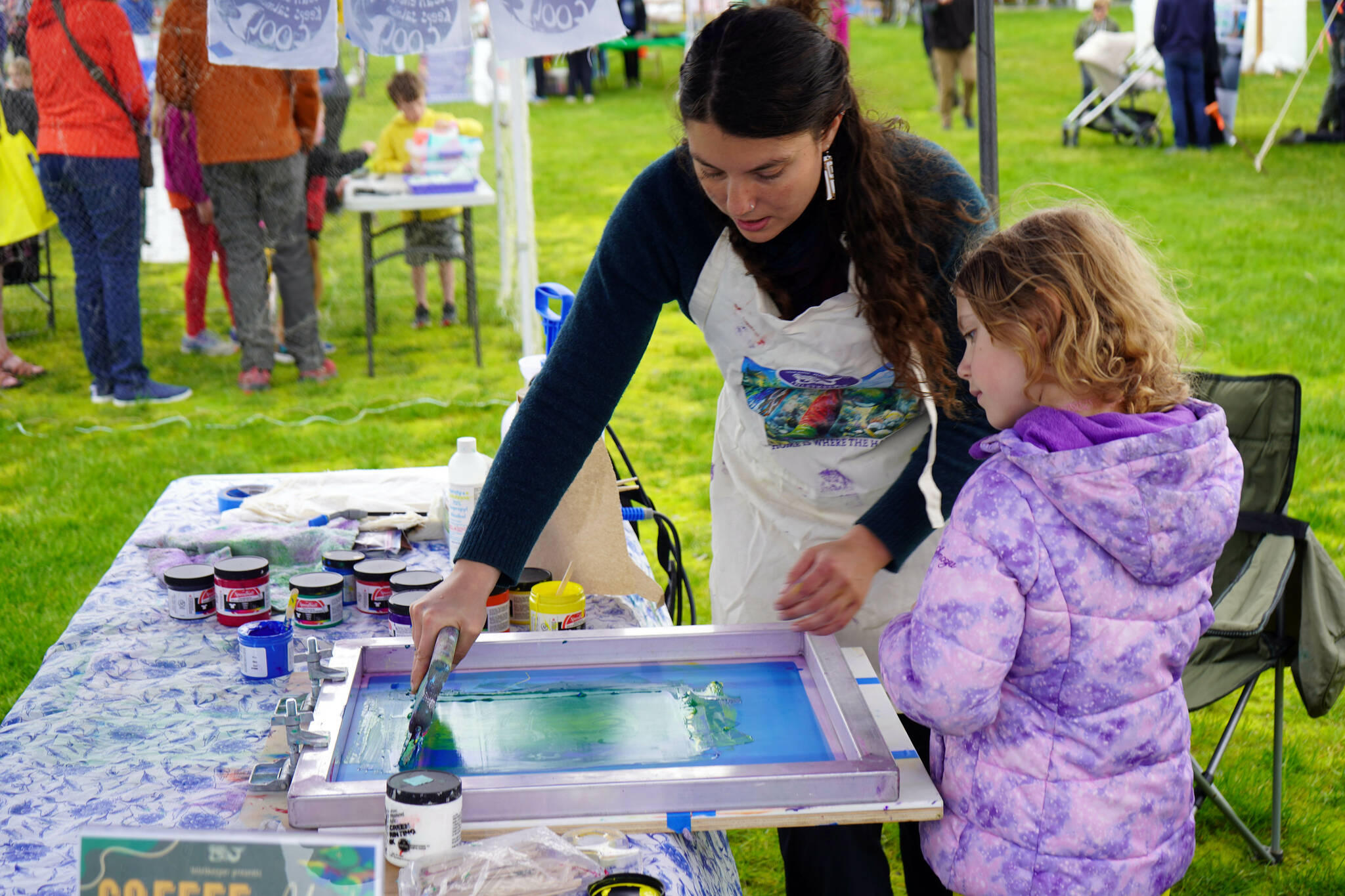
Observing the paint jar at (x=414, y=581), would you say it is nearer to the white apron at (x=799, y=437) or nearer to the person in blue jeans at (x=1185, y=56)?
the white apron at (x=799, y=437)

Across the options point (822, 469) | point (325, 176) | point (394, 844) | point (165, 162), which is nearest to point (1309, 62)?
point (325, 176)

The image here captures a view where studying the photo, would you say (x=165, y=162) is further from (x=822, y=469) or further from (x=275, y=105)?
(x=822, y=469)

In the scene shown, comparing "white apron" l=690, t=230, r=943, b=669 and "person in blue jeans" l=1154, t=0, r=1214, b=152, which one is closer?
"white apron" l=690, t=230, r=943, b=669

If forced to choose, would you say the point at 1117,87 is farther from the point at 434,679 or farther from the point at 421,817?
the point at 421,817

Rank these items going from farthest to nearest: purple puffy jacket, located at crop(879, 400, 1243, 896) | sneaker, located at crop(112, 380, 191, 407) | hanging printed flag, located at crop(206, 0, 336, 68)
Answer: sneaker, located at crop(112, 380, 191, 407) < hanging printed flag, located at crop(206, 0, 336, 68) < purple puffy jacket, located at crop(879, 400, 1243, 896)

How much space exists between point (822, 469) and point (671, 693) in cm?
40

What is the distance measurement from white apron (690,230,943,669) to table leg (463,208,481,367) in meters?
3.94

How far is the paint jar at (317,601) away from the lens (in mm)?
1825

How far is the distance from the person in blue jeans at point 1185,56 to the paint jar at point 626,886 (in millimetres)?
9832

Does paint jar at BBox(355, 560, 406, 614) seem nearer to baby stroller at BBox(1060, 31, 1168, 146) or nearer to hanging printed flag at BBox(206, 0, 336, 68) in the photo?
hanging printed flag at BBox(206, 0, 336, 68)

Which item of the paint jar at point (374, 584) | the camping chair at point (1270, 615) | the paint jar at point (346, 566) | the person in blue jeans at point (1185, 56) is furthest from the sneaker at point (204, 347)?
the person in blue jeans at point (1185, 56)

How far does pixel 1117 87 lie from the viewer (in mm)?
10508

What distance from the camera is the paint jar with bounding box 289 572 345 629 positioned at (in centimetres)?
183

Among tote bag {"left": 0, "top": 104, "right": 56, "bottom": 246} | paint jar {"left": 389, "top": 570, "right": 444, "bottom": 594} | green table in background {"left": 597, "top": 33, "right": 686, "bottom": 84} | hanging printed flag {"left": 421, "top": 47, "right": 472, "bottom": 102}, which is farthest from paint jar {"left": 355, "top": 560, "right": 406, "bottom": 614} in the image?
green table in background {"left": 597, "top": 33, "right": 686, "bottom": 84}
